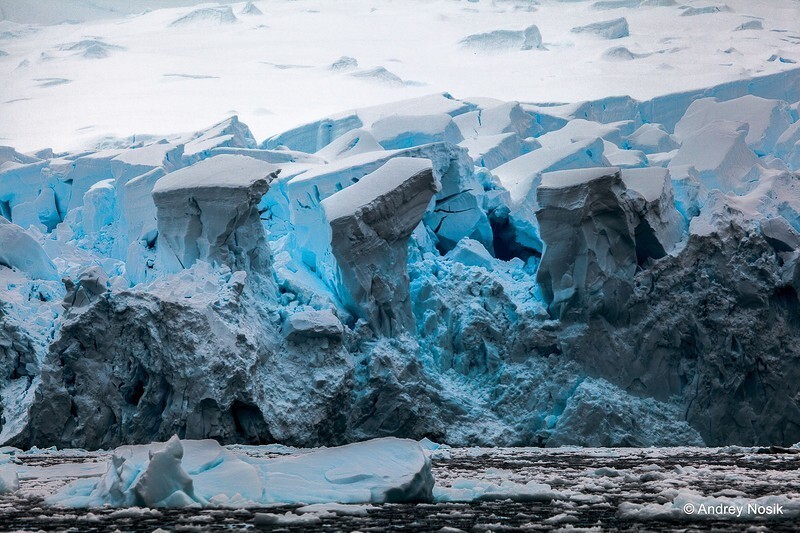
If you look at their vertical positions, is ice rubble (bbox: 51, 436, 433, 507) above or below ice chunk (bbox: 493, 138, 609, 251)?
above

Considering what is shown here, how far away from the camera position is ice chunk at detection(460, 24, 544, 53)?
1955 centimetres

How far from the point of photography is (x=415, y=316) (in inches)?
335

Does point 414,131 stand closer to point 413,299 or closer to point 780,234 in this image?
point 413,299

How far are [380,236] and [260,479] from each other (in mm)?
4321

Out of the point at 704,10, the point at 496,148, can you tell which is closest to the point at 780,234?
the point at 496,148

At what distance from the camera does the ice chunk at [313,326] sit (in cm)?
770

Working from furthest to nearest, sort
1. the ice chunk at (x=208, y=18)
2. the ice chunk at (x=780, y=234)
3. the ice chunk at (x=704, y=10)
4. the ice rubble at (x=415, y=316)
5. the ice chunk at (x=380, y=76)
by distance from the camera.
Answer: the ice chunk at (x=208, y=18)
the ice chunk at (x=704, y=10)
the ice chunk at (x=380, y=76)
the ice chunk at (x=780, y=234)
the ice rubble at (x=415, y=316)

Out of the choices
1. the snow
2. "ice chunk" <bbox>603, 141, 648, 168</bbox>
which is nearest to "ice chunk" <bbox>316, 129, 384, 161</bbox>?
the snow

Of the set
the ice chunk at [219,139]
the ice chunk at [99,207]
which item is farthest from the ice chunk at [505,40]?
the ice chunk at [99,207]

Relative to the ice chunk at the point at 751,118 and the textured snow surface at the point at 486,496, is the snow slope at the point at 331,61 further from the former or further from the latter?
the textured snow surface at the point at 486,496

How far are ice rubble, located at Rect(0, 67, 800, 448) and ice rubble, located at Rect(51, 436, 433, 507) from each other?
3.07 metres

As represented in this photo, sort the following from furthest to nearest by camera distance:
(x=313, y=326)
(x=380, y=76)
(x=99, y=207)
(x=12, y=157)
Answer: (x=380, y=76) → (x=12, y=157) → (x=99, y=207) → (x=313, y=326)

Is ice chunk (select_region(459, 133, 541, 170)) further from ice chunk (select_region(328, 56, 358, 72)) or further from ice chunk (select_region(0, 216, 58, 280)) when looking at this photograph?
ice chunk (select_region(328, 56, 358, 72))

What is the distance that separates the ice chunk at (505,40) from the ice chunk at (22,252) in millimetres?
12827
